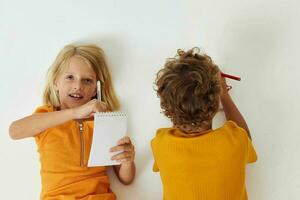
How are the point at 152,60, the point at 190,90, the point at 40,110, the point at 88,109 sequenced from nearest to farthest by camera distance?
the point at 190,90 < the point at 88,109 < the point at 40,110 < the point at 152,60

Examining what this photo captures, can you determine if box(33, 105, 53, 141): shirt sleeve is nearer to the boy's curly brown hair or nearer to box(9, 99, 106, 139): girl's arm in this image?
box(9, 99, 106, 139): girl's arm

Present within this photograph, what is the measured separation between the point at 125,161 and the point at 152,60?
35cm

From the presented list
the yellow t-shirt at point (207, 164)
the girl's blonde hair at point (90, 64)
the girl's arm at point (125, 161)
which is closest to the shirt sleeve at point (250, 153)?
the yellow t-shirt at point (207, 164)

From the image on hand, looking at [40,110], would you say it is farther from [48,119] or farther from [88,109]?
[88,109]

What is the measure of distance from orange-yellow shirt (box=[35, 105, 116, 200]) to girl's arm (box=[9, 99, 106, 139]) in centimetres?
4

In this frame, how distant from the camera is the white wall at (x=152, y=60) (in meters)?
1.11

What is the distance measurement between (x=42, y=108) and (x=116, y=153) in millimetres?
259

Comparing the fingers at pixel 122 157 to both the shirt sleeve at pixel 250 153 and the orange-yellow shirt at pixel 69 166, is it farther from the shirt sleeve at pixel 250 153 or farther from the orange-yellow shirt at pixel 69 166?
the shirt sleeve at pixel 250 153

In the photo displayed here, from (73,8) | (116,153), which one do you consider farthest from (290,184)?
(73,8)

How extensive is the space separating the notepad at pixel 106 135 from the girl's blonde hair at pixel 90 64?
16 cm

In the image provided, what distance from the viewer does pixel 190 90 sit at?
85 centimetres

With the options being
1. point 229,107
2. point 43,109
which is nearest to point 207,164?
point 229,107

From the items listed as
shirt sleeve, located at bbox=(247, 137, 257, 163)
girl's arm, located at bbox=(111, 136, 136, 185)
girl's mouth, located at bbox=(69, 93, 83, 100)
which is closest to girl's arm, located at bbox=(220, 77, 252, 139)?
shirt sleeve, located at bbox=(247, 137, 257, 163)

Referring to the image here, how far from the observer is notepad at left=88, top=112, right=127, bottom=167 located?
998mm
